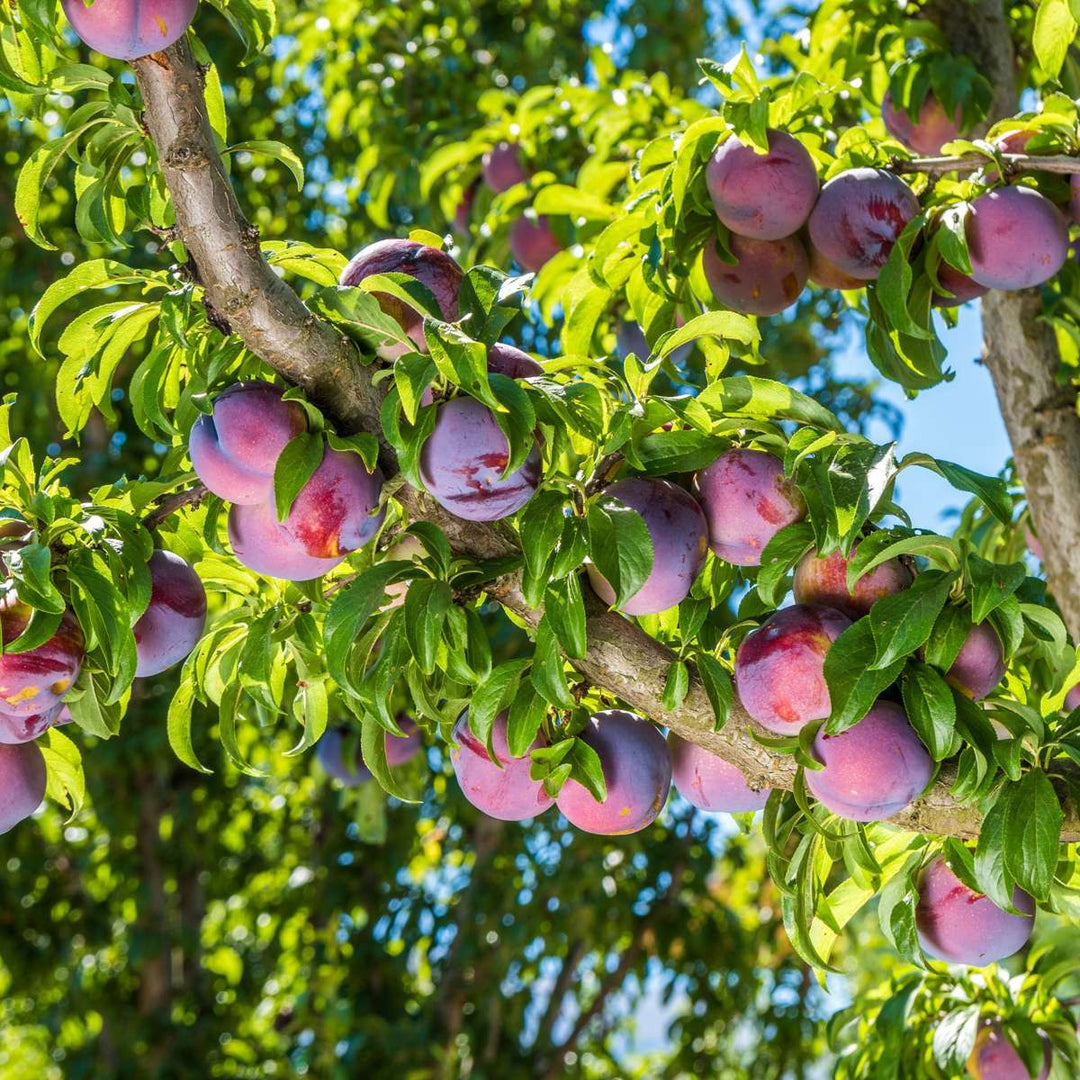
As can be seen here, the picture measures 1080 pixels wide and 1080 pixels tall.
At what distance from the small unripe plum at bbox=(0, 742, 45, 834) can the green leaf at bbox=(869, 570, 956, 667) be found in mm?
536

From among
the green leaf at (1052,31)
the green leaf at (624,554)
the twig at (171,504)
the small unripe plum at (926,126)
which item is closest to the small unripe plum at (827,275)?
the green leaf at (1052,31)

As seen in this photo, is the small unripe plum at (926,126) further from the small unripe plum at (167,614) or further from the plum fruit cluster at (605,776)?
the small unripe plum at (167,614)

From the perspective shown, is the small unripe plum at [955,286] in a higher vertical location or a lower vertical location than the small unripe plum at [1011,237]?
lower

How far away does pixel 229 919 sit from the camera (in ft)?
8.69

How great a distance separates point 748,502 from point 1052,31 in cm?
53

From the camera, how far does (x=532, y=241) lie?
1.57 metres

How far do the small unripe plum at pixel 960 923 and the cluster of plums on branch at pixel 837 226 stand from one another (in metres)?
0.46

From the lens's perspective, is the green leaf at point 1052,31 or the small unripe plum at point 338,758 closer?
the green leaf at point 1052,31

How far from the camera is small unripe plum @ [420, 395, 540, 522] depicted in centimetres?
71

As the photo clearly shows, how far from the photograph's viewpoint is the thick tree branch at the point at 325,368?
74 centimetres

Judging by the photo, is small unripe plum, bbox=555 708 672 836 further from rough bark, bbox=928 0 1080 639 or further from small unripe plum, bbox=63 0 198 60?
rough bark, bbox=928 0 1080 639

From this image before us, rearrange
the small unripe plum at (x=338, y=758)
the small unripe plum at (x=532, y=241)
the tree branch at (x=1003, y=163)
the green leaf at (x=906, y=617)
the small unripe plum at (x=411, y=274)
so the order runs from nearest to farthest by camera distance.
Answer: the green leaf at (x=906, y=617) → the small unripe plum at (x=411, y=274) → the tree branch at (x=1003, y=163) → the small unripe plum at (x=532, y=241) → the small unripe plum at (x=338, y=758)

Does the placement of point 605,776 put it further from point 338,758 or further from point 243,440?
point 338,758

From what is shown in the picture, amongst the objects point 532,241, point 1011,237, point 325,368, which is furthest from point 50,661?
point 532,241
